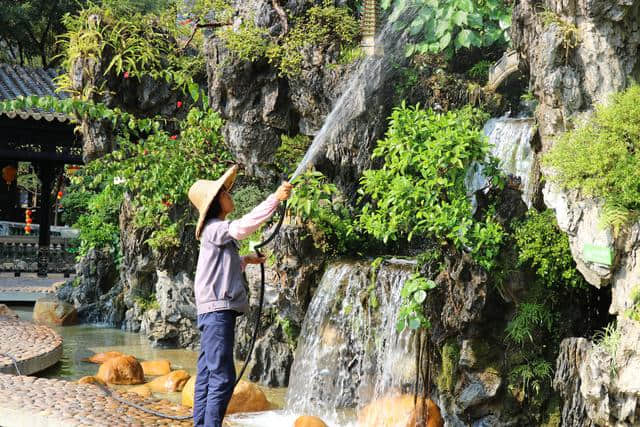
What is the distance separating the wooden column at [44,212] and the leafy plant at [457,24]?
11.6 meters

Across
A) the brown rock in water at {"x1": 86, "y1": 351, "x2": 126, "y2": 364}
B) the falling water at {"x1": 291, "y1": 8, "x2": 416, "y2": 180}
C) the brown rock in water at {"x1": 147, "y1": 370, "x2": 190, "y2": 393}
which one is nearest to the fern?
the falling water at {"x1": 291, "y1": 8, "x2": 416, "y2": 180}

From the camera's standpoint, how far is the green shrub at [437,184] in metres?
7.40

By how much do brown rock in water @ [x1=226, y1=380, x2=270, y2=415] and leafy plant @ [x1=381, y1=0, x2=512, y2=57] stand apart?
15.8 feet

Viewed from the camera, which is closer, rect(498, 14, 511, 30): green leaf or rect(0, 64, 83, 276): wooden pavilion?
rect(498, 14, 511, 30): green leaf

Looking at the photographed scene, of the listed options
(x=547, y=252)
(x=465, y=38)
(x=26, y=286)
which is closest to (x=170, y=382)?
(x=547, y=252)

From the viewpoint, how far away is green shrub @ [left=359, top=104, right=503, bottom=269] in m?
7.40

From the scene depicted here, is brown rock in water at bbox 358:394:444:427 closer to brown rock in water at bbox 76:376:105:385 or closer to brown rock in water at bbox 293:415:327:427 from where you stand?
brown rock in water at bbox 293:415:327:427

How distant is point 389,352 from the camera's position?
847 cm

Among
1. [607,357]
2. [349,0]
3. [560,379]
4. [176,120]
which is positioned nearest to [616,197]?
[607,357]

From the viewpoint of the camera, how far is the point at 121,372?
9.76 metres

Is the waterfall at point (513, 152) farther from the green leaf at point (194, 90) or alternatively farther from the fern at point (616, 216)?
the green leaf at point (194, 90)

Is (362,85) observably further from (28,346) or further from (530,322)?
(28,346)

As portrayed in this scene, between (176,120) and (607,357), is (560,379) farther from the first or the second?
(176,120)

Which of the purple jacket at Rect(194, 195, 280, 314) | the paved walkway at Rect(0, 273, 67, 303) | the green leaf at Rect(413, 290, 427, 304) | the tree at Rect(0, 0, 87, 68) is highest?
the tree at Rect(0, 0, 87, 68)
